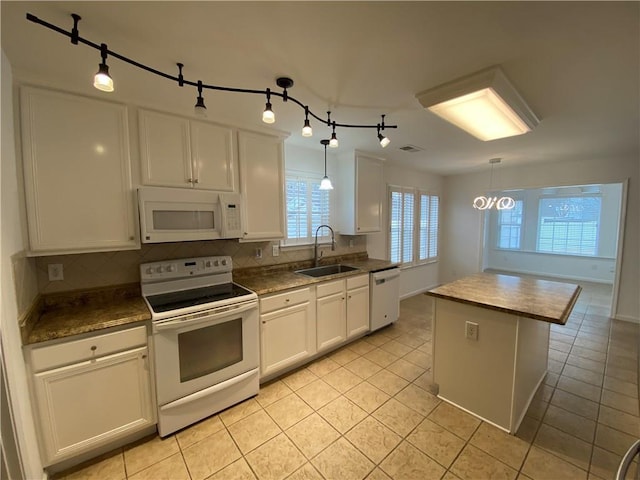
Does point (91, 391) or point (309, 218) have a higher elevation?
point (309, 218)

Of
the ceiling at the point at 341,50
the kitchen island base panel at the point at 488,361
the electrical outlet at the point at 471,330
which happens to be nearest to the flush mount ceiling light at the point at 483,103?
the ceiling at the point at 341,50

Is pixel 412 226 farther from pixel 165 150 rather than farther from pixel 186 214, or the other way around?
pixel 165 150

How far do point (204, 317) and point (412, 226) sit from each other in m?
4.13

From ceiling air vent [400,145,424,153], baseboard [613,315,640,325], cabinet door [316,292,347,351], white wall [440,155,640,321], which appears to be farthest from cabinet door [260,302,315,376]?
baseboard [613,315,640,325]

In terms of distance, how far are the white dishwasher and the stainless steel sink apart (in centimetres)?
35

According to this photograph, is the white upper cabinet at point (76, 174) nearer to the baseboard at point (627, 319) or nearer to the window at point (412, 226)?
the window at point (412, 226)

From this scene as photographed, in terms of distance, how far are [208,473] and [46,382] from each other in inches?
42.9

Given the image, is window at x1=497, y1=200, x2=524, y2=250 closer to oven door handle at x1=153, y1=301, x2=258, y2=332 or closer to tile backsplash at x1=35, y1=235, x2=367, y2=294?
tile backsplash at x1=35, y1=235, x2=367, y2=294

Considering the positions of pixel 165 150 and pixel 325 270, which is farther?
pixel 325 270

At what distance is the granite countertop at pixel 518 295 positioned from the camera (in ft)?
5.80

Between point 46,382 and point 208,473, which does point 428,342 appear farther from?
point 46,382

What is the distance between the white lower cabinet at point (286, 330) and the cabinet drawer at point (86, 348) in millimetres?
935

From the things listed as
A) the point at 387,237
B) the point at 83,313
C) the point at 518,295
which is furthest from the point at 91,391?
the point at 387,237

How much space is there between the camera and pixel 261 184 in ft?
8.70
